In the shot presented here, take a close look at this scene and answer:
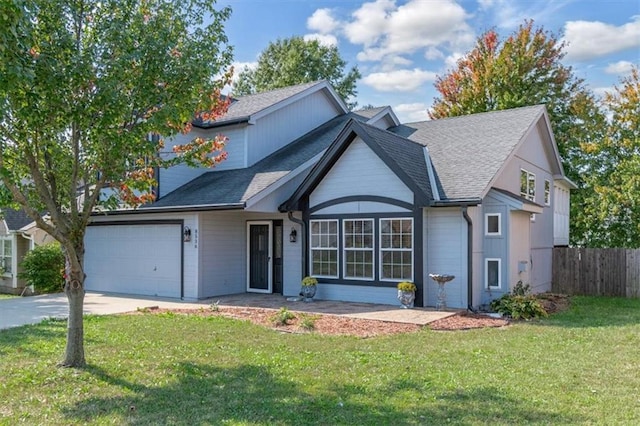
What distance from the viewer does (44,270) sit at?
17266mm

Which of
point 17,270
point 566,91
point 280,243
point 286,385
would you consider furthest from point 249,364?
point 566,91

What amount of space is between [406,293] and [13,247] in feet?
53.2

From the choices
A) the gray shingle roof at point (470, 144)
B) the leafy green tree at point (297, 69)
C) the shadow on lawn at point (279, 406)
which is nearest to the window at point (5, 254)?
the gray shingle roof at point (470, 144)

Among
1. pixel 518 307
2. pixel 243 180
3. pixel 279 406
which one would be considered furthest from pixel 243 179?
pixel 279 406

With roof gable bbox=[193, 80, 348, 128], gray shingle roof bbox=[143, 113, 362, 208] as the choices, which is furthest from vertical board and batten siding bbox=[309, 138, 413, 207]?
roof gable bbox=[193, 80, 348, 128]

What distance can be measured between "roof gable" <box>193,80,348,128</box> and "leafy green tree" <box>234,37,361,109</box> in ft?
54.9

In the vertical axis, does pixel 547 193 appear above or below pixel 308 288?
above

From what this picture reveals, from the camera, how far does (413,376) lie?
6.36m

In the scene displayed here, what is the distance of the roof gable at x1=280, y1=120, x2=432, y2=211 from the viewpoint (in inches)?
496

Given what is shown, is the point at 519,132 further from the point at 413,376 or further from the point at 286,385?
the point at 286,385

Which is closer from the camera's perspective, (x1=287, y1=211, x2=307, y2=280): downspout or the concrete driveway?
the concrete driveway

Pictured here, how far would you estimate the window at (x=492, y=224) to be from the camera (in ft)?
41.8

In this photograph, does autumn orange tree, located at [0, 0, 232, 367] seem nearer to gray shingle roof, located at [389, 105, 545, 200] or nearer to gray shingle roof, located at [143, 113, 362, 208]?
gray shingle roof, located at [143, 113, 362, 208]

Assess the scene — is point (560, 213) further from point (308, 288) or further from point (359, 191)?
point (308, 288)
